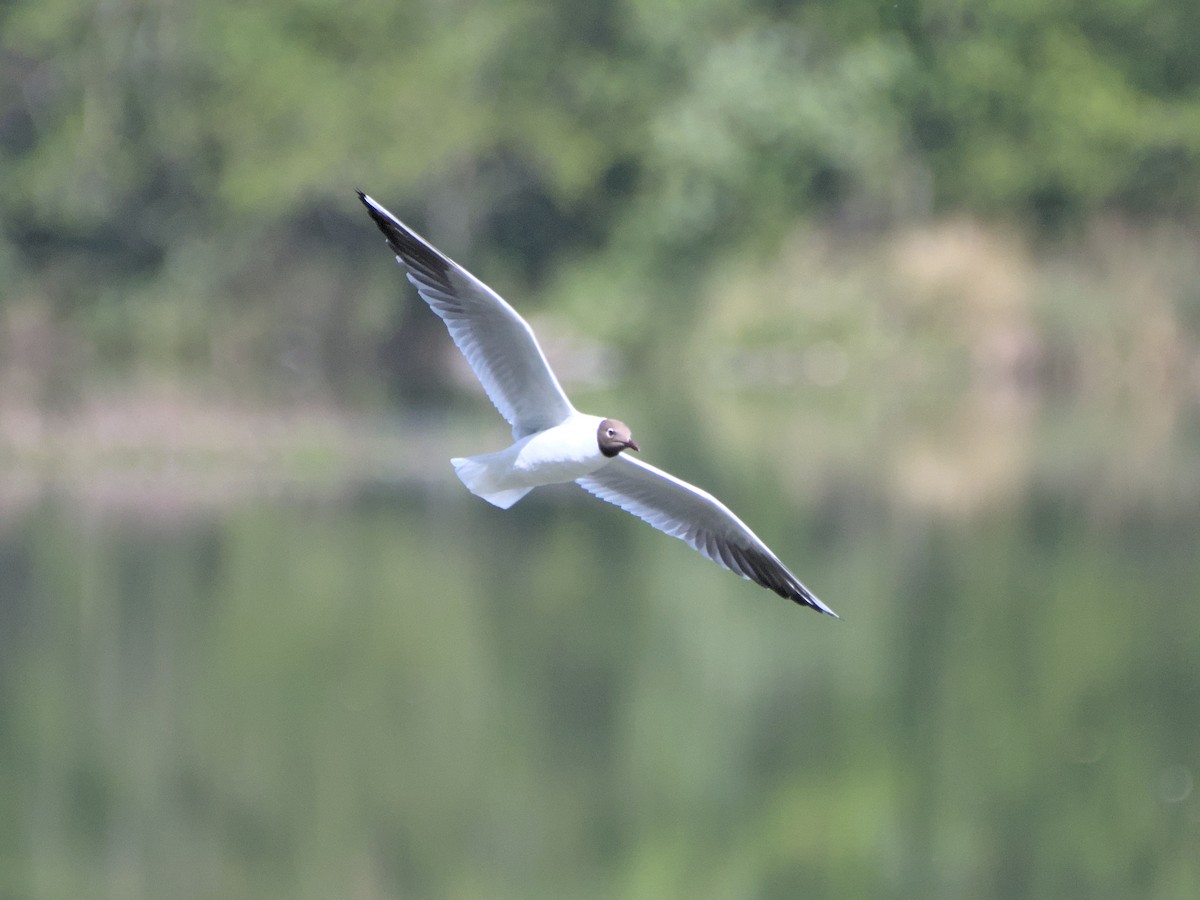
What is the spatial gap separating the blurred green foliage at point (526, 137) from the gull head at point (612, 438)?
2182cm

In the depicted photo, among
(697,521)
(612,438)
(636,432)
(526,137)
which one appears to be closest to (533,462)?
(612,438)

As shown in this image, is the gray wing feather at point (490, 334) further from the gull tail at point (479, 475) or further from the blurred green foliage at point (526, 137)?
the blurred green foliage at point (526, 137)

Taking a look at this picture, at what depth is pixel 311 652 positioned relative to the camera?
13.4m

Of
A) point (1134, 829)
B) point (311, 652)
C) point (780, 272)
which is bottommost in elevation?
point (1134, 829)

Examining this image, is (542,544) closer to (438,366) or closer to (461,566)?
(461,566)

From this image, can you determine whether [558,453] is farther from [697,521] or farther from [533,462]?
[697,521]

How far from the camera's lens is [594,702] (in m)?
12.1

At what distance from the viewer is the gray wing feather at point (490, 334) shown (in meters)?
6.12

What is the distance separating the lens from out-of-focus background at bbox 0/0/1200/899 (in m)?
10.4

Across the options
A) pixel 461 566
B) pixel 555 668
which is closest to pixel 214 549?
pixel 461 566

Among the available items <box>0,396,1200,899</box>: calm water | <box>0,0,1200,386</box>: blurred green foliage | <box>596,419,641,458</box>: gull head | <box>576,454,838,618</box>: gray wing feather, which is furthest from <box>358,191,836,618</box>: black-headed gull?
<box>0,0,1200,386</box>: blurred green foliage

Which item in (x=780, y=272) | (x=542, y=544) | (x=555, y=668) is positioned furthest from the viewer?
(x=780, y=272)

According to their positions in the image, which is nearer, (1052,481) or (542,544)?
(542,544)

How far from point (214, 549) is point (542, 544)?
8.44 feet
